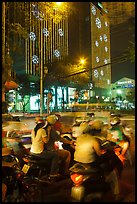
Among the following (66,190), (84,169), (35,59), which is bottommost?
(66,190)

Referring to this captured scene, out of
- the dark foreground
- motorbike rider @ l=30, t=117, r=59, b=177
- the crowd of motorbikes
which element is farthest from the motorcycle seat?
motorbike rider @ l=30, t=117, r=59, b=177

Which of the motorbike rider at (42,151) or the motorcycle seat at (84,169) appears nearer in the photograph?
the motorcycle seat at (84,169)

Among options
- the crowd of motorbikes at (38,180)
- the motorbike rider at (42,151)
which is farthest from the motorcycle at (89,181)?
the motorbike rider at (42,151)

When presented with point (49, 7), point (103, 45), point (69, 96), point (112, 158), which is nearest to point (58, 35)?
point (69, 96)

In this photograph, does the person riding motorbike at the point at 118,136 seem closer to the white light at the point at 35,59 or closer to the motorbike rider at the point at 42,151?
the motorbike rider at the point at 42,151

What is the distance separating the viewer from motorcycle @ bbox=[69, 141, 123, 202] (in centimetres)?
415

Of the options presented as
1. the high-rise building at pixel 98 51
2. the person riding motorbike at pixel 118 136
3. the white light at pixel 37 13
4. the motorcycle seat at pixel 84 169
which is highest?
the high-rise building at pixel 98 51

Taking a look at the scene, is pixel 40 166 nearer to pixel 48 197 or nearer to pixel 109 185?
pixel 48 197

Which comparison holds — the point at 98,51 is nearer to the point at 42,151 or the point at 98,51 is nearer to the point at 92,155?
the point at 42,151

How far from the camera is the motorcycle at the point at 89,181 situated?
13.6 feet

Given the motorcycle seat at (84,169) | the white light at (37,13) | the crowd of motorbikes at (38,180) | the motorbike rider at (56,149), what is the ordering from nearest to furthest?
the crowd of motorbikes at (38,180) < the motorcycle seat at (84,169) < the motorbike rider at (56,149) < the white light at (37,13)

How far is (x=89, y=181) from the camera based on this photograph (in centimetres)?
417

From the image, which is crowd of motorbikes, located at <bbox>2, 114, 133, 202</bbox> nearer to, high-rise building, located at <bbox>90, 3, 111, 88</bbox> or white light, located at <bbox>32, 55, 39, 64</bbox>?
white light, located at <bbox>32, 55, 39, 64</bbox>

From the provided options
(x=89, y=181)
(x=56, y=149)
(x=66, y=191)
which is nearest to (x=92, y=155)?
(x=89, y=181)
